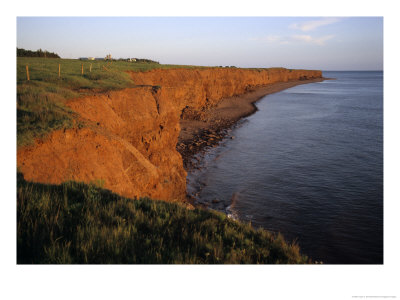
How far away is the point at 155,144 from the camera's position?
12977 millimetres

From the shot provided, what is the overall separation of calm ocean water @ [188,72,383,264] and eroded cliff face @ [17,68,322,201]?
Result: 345cm

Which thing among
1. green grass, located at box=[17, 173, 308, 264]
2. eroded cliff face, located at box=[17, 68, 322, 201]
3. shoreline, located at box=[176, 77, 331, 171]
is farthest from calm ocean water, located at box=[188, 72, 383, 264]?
green grass, located at box=[17, 173, 308, 264]

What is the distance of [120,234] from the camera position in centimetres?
454

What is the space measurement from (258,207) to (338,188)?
555 centimetres

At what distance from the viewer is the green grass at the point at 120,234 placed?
405 cm

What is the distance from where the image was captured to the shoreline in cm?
2247

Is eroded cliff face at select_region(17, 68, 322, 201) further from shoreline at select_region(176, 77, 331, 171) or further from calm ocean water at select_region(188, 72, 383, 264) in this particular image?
shoreline at select_region(176, 77, 331, 171)

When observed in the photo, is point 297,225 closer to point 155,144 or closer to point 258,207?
point 258,207

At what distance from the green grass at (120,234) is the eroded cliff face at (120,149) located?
1.12m

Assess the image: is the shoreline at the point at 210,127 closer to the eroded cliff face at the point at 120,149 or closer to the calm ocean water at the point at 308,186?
the calm ocean water at the point at 308,186

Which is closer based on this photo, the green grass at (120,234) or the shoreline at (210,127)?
the green grass at (120,234)

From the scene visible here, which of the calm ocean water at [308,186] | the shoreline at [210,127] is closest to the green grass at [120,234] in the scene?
the calm ocean water at [308,186]

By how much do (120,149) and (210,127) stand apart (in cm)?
2215

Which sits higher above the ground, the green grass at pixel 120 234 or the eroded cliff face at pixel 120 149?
the eroded cliff face at pixel 120 149
